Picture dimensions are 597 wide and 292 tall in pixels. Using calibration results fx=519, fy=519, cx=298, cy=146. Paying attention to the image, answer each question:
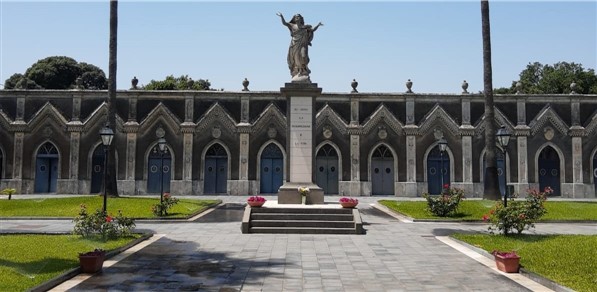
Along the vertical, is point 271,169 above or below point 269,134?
below

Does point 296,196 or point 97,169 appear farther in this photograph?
point 97,169

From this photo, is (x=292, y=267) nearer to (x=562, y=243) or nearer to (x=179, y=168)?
(x=562, y=243)

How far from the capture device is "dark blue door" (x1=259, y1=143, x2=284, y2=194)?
38781 millimetres

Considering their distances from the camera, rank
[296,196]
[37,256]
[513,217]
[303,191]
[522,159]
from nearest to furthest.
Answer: [37,256], [513,217], [303,191], [296,196], [522,159]

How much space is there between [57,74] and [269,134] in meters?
39.8

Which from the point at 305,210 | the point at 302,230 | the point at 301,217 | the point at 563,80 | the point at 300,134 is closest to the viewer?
the point at 302,230

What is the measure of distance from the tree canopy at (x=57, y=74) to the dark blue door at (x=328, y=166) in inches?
1485

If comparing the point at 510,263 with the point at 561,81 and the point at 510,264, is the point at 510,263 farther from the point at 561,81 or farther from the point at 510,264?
the point at 561,81

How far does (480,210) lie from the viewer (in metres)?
25.1

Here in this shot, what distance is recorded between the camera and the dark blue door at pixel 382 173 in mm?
39062

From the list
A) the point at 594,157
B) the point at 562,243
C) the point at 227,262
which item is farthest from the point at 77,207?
the point at 594,157

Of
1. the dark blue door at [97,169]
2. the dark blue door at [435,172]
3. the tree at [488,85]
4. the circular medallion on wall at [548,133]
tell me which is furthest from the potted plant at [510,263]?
the dark blue door at [97,169]

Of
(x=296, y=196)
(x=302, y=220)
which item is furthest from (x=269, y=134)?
(x=302, y=220)

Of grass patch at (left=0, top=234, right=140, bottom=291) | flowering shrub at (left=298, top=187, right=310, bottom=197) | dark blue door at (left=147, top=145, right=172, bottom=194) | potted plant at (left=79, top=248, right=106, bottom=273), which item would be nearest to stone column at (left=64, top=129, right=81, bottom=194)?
dark blue door at (left=147, top=145, right=172, bottom=194)
